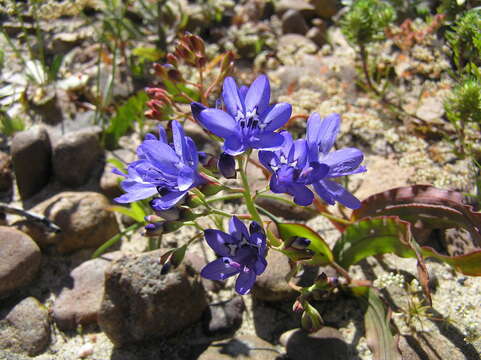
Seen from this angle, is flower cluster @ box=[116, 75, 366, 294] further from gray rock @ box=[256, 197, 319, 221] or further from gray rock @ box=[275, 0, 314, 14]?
gray rock @ box=[275, 0, 314, 14]

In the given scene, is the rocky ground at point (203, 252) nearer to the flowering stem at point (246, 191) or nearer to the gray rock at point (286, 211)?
the gray rock at point (286, 211)

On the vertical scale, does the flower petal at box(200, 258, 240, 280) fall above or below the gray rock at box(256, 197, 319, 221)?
above

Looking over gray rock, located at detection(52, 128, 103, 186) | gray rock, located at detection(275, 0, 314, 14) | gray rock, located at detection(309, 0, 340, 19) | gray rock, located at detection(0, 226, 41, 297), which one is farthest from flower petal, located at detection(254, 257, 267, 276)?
gray rock, located at detection(309, 0, 340, 19)

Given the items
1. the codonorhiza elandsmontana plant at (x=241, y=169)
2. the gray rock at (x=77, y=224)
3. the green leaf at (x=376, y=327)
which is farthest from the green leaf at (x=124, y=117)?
the green leaf at (x=376, y=327)

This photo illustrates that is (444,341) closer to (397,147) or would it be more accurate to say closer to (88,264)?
(397,147)

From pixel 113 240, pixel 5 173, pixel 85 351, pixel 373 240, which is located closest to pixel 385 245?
pixel 373 240

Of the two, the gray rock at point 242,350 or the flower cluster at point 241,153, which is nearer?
the flower cluster at point 241,153
